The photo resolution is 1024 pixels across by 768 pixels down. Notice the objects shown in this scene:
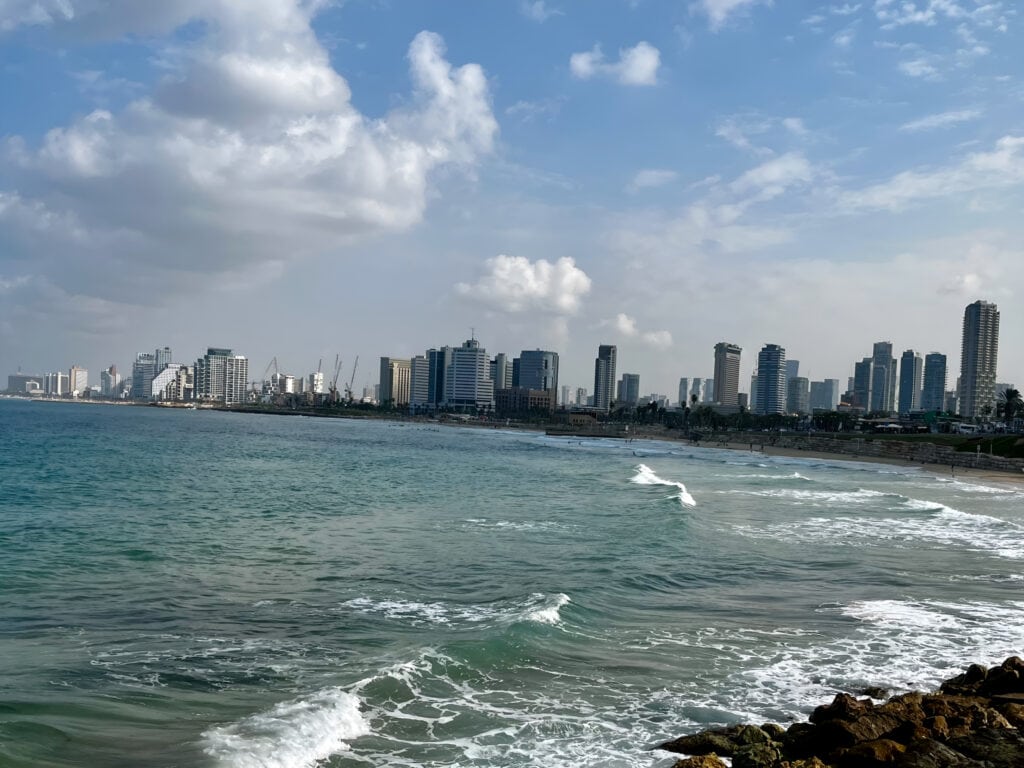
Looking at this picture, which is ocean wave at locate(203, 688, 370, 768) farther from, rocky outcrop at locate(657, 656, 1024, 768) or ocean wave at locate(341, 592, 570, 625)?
ocean wave at locate(341, 592, 570, 625)

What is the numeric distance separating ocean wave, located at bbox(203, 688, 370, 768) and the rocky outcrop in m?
3.98

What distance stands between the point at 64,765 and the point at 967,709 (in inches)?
419

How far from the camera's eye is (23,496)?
33.6 meters

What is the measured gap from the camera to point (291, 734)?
9641mm

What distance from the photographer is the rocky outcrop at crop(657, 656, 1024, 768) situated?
8.20 metres

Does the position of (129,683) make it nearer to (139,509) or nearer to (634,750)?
(634,750)

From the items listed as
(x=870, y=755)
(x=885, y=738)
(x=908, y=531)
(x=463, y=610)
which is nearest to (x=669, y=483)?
(x=908, y=531)

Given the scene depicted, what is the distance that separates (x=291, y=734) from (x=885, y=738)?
269 inches

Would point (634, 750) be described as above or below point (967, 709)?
below

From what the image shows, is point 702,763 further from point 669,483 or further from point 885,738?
point 669,483

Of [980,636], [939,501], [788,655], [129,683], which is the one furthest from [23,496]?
[939,501]

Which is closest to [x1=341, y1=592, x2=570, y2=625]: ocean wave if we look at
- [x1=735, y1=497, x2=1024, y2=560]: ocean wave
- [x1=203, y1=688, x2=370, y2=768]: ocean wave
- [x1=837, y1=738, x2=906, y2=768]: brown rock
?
[x1=203, y1=688, x2=370, y2=768]: ocean wave

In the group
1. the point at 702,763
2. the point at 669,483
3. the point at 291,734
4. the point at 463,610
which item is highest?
the point at 702,763

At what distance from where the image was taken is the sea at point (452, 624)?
9953mm
